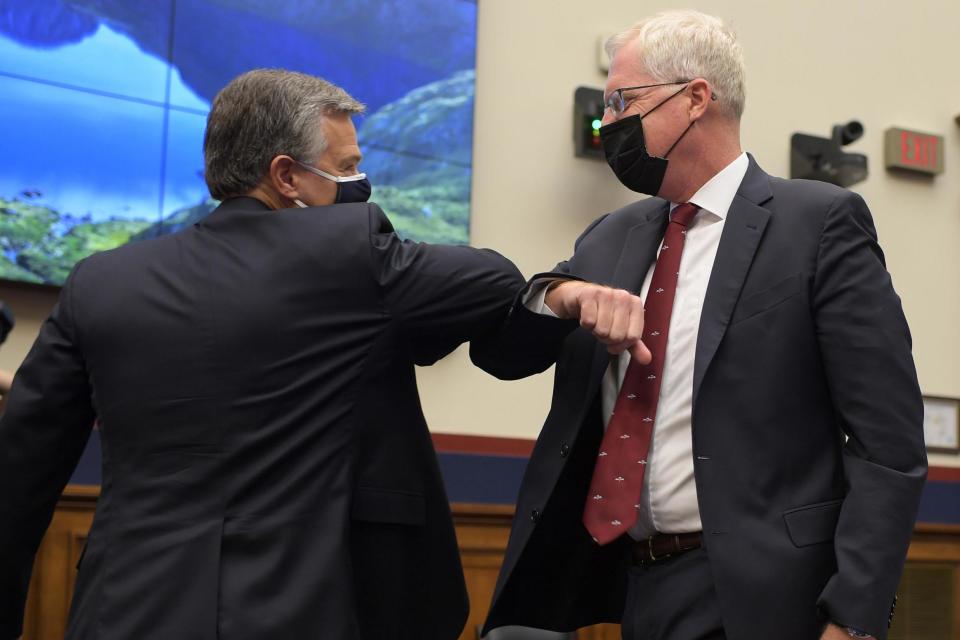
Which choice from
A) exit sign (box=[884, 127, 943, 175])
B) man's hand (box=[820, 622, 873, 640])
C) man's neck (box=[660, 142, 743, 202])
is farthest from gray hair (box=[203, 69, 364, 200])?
exit sign (box=[884, 127, 943, 175])

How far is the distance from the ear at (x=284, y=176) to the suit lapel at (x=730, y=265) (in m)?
0.70

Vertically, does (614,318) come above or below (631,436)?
above

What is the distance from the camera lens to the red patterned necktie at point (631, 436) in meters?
1.81

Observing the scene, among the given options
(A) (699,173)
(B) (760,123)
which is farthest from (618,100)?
(B) (760,123)

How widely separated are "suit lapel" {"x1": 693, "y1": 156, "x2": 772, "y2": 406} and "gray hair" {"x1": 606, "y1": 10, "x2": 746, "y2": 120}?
0.23 m

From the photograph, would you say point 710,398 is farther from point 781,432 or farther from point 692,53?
point 692,53

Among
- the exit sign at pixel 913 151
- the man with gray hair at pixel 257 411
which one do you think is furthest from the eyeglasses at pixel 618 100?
the exit sign at pixel 913 151

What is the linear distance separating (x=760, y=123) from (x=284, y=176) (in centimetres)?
381

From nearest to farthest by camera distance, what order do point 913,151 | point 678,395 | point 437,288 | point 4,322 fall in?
point 437,288
point 678,395
point 4,322
point 913,151

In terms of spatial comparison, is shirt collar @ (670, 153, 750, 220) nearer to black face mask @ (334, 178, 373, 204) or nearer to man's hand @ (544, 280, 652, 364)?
man's hand @ (544, 280, 652, 364)

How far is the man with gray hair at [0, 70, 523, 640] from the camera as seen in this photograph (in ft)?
5.33

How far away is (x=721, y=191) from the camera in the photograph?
1.98 metres

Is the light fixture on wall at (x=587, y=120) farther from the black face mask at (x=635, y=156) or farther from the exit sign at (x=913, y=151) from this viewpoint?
the black face mask at (x=635, y=156)

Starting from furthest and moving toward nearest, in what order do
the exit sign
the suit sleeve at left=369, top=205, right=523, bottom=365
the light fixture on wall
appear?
the exit sign
the light fixture on wall
the suit sleeve at left=369, top=205, right=523, bottom=365
